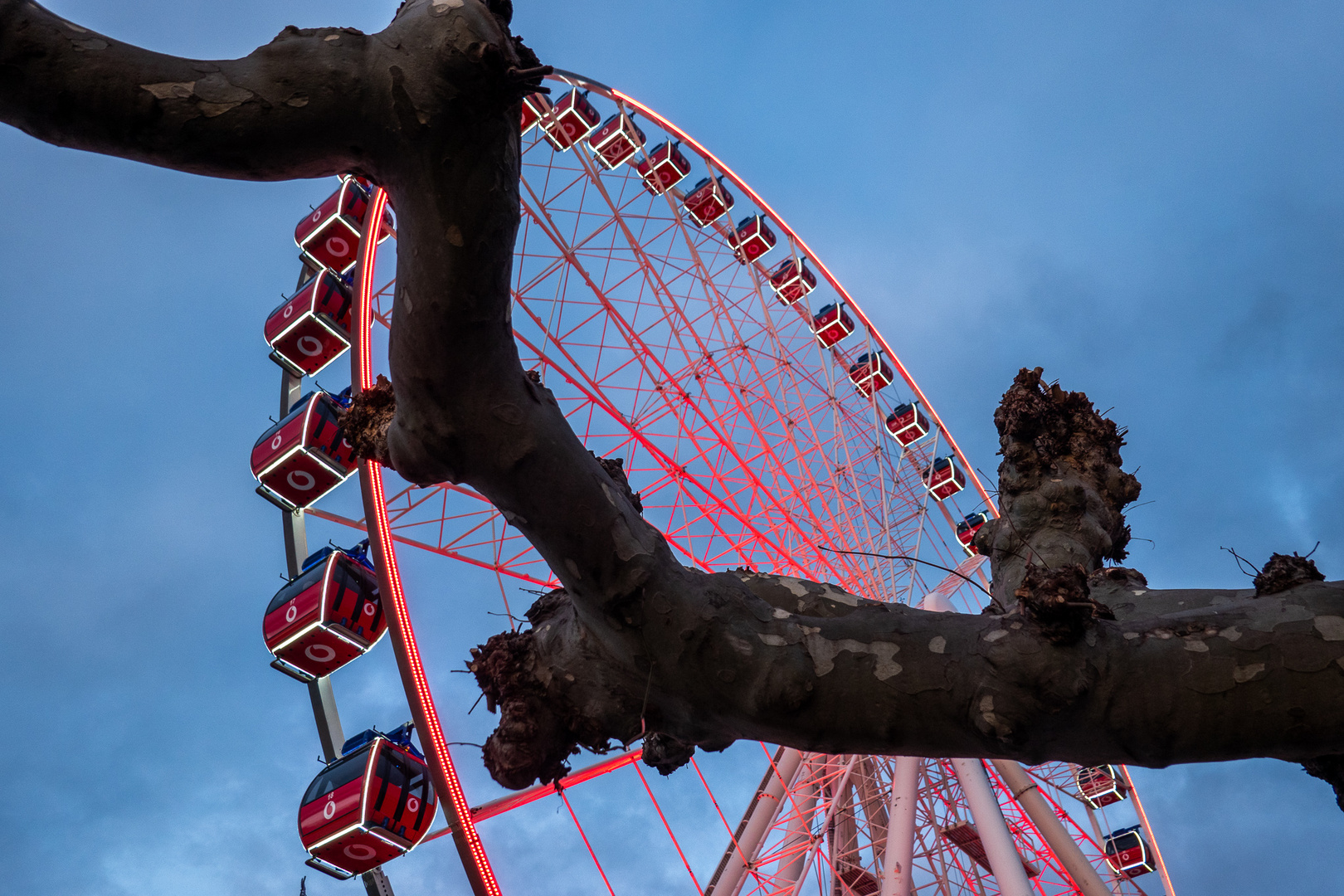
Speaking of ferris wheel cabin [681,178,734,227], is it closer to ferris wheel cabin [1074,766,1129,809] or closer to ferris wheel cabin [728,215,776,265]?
ferris wheel cabin [728,215,776,265]

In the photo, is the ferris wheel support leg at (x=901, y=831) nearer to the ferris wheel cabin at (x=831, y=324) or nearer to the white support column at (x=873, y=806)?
the white support column at (x=873, y=806)

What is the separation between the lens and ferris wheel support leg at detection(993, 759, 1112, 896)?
1008 centimetres

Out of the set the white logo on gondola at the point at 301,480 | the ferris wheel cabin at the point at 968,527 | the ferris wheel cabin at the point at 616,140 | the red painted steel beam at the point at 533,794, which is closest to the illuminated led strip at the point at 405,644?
the red painted steel beam at the point at 533,794

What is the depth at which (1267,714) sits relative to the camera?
2.16 meters

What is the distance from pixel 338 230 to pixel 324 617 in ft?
17.3

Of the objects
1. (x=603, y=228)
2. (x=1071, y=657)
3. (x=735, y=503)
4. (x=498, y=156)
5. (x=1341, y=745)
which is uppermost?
(x=603, y=228)

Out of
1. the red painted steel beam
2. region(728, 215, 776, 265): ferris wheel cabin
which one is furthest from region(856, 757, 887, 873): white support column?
region(728, 215, 776, 265): ferris wheel cabin

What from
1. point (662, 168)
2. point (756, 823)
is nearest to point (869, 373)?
point (662, 168)

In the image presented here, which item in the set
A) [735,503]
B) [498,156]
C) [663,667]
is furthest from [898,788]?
[498,156]

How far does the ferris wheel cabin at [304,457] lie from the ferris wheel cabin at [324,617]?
1.05m

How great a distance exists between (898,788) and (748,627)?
861 cm

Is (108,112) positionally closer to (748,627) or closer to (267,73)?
(267,73)

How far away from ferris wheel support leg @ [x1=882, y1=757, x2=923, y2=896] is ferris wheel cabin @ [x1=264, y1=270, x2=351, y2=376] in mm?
8255

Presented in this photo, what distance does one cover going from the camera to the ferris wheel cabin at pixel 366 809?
27.8 feet
